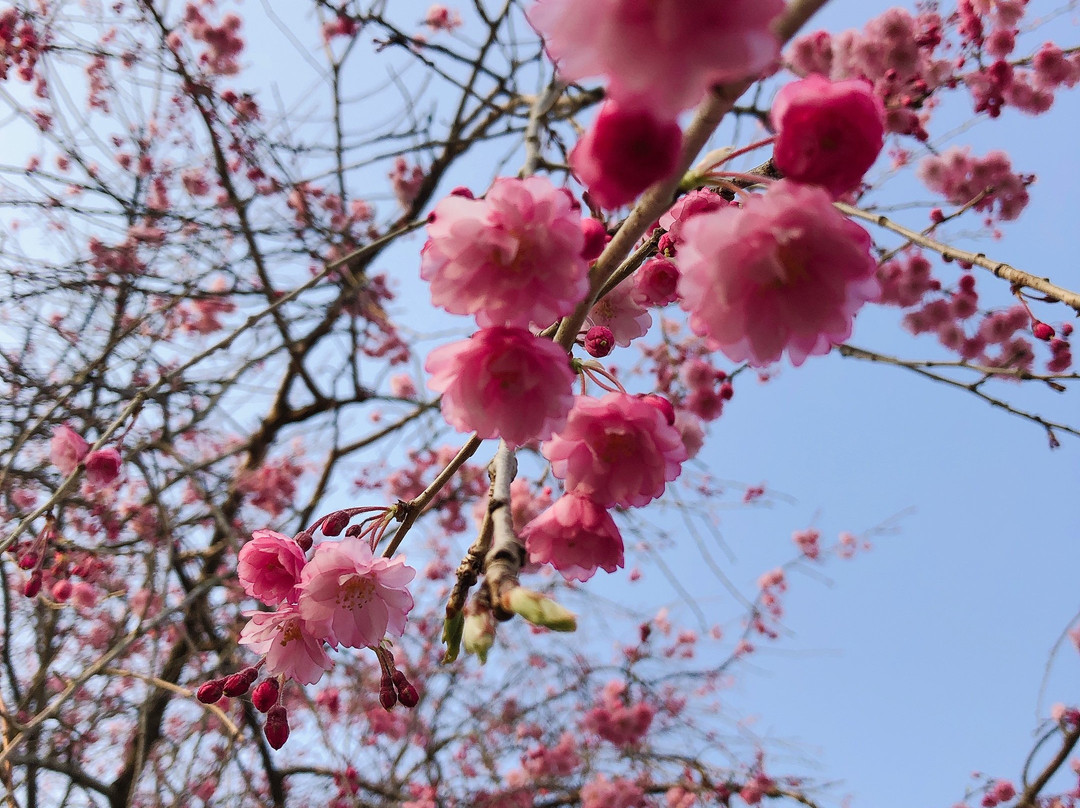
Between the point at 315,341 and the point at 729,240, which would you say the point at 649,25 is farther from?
the point at 315,341

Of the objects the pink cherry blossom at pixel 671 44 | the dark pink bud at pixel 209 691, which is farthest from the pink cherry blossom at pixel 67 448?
the pink cherry blossom at pixel 671 44

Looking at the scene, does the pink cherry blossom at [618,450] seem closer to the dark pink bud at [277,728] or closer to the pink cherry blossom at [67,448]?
the dark pink bud at [277,728]

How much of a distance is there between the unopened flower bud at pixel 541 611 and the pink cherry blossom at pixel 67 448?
2.27 meters

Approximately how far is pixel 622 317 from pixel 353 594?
708mm

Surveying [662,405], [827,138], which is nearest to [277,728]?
[662,405]

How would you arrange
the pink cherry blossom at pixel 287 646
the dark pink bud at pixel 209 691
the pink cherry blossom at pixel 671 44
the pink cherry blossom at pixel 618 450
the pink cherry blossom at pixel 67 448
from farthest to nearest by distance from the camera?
the pink cherry blossom at pixel 67 448, the dark pink bud at pixel 209 691, the pink cherry blossom at pixel 287 646, the pink cherry blossom at pixel 618 450, the pink cherry blossom at pixel 671 44

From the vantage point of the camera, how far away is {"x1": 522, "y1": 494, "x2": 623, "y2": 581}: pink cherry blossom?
0.97 m

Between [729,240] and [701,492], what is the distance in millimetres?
4690

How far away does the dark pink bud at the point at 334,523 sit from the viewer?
42.8 inches

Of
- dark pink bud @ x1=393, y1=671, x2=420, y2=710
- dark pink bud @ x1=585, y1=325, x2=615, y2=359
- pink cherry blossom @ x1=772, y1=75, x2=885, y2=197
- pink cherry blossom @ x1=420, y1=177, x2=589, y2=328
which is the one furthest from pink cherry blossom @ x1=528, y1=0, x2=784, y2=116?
dark pink bud @ x1=393, y1=671, x2=420, y2=710

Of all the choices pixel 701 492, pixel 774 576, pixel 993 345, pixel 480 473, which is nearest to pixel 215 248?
pixel 480 473

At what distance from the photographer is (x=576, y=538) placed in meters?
0.99

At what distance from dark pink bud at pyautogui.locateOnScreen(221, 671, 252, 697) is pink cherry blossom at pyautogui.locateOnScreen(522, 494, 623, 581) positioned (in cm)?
57

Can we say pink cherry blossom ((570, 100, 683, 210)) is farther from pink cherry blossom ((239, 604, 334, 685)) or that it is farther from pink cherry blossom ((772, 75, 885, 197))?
pink cherry blossom ((239, 604, 334, 685))
